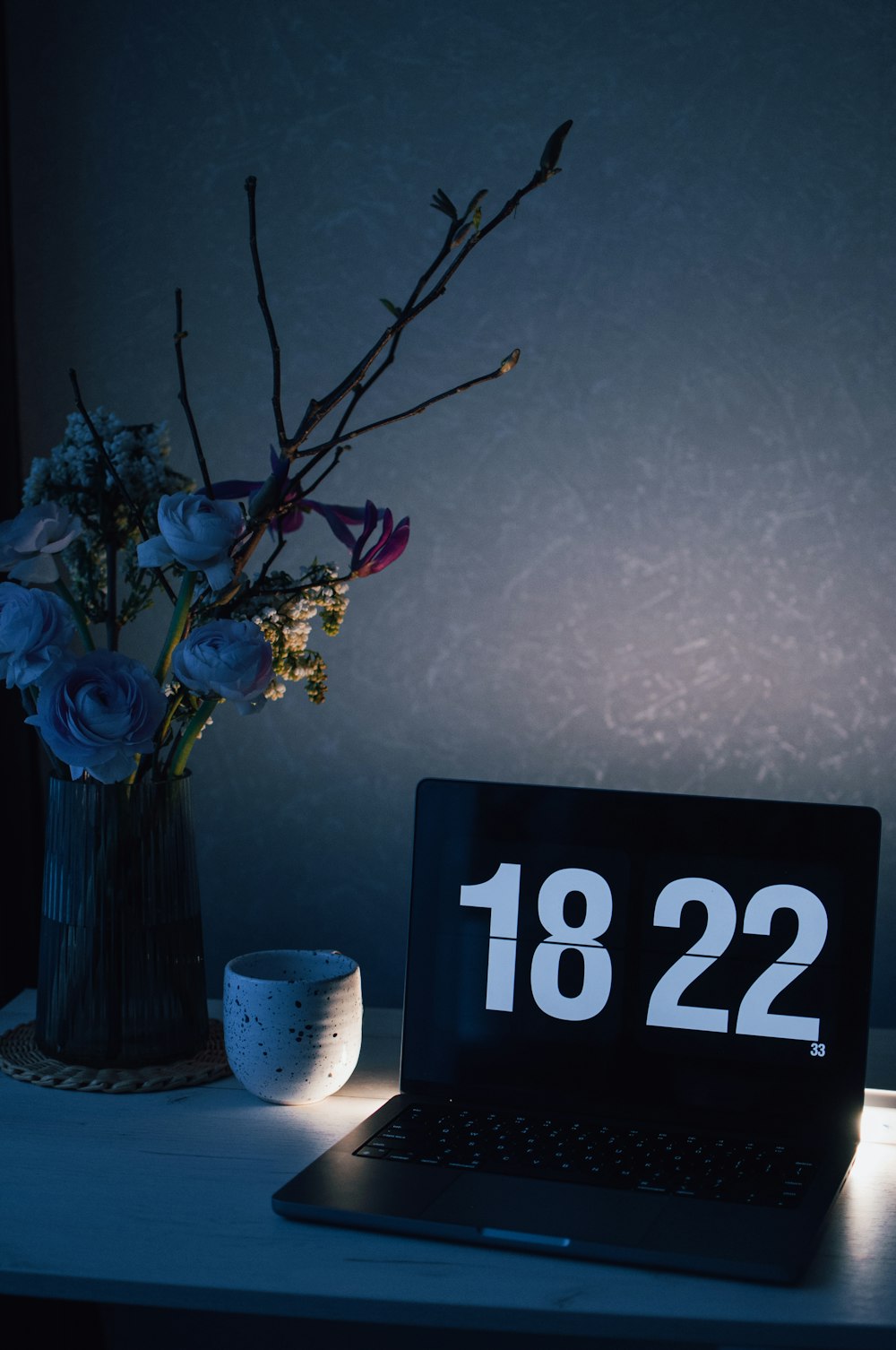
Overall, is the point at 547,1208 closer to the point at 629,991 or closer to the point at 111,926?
the point at 629,991

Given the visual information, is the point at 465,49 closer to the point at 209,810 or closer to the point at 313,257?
the point at 313,257

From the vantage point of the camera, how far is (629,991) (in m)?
0.99

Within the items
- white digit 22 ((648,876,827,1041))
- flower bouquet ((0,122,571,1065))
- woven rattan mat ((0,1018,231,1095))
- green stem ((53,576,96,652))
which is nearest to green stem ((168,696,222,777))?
flower bouquet ((0,122,571,1065))

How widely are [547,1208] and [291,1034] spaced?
0.87 ft

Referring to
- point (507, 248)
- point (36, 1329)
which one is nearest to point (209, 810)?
point (36, 1329)

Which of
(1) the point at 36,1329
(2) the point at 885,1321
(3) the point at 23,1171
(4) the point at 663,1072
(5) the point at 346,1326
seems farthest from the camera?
(5) the point at 346,1326

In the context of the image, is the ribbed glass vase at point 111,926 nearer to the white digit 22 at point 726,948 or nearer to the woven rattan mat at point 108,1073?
the woven rattan mat at point 108,1073

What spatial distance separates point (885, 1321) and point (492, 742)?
2.29 ft

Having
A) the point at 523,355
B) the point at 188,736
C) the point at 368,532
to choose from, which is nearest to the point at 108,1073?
the point at 188,736

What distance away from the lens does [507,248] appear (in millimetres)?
1241

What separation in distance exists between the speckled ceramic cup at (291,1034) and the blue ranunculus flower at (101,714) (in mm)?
206

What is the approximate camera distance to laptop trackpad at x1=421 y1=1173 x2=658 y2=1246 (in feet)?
2.44

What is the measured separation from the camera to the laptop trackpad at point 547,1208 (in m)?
0.74

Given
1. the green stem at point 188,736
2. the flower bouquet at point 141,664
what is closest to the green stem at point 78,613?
the flower bouquet at point 141,664
